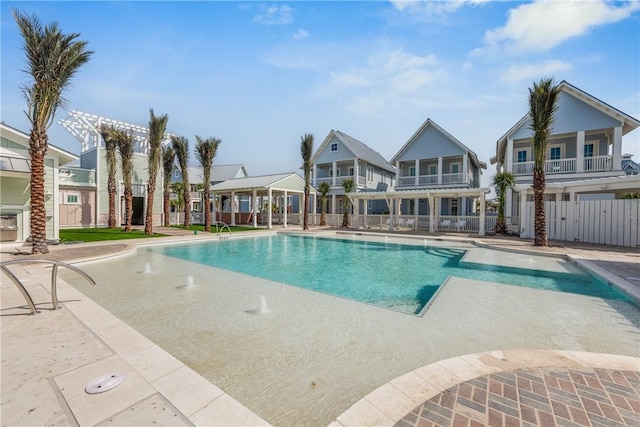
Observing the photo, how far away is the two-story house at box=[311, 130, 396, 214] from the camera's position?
2833 cm

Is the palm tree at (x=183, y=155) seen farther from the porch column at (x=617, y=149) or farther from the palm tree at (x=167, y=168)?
the porch column at (x=617, y=149)

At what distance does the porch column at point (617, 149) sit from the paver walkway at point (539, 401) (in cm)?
2113

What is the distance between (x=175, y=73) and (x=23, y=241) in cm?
1050

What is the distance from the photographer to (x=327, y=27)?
33.6 feet

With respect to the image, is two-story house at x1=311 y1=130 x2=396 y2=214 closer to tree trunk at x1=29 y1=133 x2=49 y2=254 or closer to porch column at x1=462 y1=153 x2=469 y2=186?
porch column at x1=462 y1=153 x2=469 y2=186

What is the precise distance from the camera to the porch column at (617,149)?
56.8ft

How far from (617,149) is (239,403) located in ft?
80.4

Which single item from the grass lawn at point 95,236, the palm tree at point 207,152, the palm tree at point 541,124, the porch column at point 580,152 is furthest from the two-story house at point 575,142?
the grass lawn at point 95,236

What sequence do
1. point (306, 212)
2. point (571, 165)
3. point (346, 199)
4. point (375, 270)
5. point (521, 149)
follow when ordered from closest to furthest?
1. point (375, 270)
2. point (571, 165)
3. point (521, 149)
4. point (306, 212)
5. point (346, 199)

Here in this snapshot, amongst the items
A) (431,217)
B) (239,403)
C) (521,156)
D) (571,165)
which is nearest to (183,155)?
(431,217)

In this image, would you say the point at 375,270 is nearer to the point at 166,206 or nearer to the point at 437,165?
the point at 437,165

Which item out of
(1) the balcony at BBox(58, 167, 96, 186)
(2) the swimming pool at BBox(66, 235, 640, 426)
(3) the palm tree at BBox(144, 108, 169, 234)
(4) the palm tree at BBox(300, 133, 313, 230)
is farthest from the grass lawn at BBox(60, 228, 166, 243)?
(4) the palm tree at BBox(300, 133, 313, 230)

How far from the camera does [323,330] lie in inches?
173

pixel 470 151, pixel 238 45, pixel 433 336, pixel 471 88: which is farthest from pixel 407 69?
pixel 470 151
